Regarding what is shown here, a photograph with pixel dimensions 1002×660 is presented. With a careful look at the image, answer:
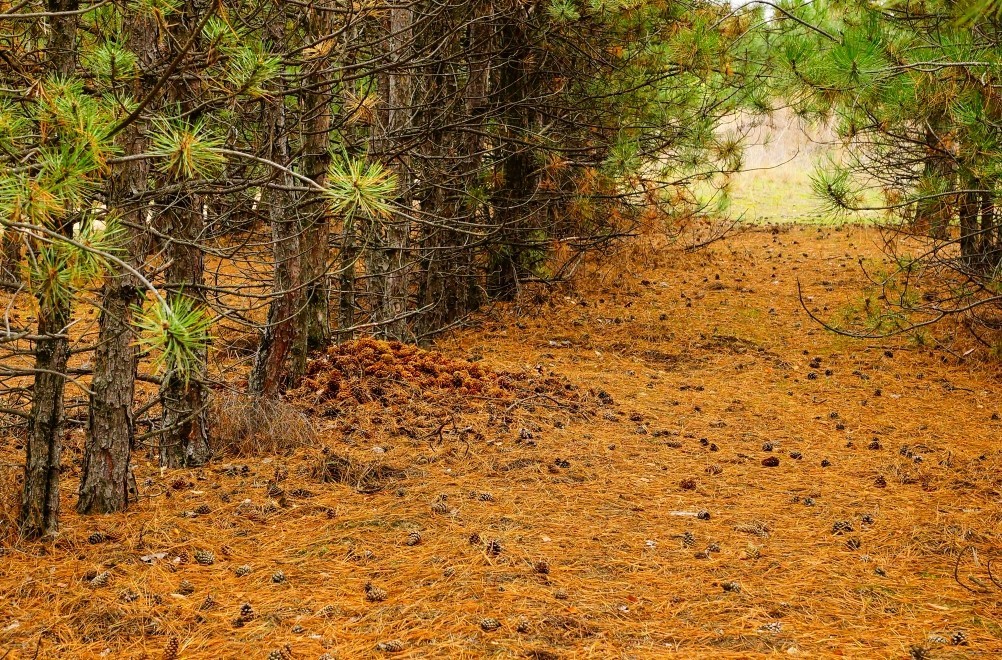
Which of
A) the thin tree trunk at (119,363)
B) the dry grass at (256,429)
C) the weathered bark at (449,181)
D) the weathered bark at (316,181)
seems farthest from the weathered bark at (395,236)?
the thin tree trunk at (119,363)

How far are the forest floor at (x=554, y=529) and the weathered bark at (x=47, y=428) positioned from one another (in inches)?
6.0

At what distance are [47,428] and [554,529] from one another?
7.01ft

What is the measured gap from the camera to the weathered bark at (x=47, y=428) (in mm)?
3248

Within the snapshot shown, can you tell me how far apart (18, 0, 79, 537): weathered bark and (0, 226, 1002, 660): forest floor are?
0.50 ft

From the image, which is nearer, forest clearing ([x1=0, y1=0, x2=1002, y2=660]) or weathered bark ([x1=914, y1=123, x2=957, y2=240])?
forest clearing ([x1=0, y1=0, x2=1002, y2=660])

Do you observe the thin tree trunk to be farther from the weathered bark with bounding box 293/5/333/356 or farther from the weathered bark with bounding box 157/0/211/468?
the weathered bark with bounding box 293/5/333/356

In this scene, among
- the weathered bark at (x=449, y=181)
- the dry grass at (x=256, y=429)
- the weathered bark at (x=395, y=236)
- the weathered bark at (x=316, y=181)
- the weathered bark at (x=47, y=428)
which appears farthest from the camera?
the weathered bark at (x=449, y=181)

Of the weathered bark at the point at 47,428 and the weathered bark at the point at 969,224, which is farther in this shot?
the weathered bark at the point at 969,224

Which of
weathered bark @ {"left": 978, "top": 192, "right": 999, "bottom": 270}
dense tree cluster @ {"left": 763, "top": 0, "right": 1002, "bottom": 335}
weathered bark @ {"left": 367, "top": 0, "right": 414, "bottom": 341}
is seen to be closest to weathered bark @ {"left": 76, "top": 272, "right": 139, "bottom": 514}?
weathered bark @ {"left": 367, "top": 0, "right": 414, "bottom": 341}

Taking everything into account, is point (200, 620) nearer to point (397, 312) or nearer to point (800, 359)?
point (397, 312)

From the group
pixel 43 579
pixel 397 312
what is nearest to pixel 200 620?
pixel 43 579

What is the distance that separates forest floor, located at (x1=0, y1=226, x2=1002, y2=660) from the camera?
283 cm

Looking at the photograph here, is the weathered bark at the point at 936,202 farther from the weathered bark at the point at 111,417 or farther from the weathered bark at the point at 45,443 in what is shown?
the weathered bark at the point at 45,443

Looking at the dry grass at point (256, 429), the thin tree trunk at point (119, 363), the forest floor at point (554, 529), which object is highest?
the thin tree trunk at point (119, 363)
